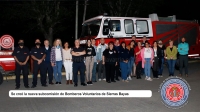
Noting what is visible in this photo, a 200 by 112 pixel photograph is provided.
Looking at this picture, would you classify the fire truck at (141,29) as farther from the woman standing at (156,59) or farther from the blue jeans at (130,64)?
the woman standing at (156,59)

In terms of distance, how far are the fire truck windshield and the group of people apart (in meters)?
1.98

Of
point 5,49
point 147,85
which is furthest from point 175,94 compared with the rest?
point 5,49

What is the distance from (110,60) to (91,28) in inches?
128

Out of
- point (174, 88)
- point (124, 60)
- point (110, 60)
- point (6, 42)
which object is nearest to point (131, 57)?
point (124, 60)

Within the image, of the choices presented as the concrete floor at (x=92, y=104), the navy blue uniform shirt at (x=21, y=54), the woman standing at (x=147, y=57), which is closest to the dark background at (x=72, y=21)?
the woman standing at (x=147, y=57)

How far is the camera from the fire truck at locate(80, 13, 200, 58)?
13930 millimetres

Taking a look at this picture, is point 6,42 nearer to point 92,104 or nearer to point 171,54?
point 92,104

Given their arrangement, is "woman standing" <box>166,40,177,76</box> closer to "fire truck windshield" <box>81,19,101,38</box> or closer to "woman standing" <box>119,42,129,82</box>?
"woman standing" <box>119,42,129,82</box>

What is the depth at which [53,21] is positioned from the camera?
78.6ft

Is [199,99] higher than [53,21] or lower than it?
lower

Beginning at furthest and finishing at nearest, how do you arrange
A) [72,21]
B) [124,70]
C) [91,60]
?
[72,21], [124,70], [91,60]

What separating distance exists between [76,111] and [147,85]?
176 inches

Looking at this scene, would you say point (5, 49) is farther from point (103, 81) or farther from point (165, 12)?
point (165, 12)

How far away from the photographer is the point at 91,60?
1143 cm
